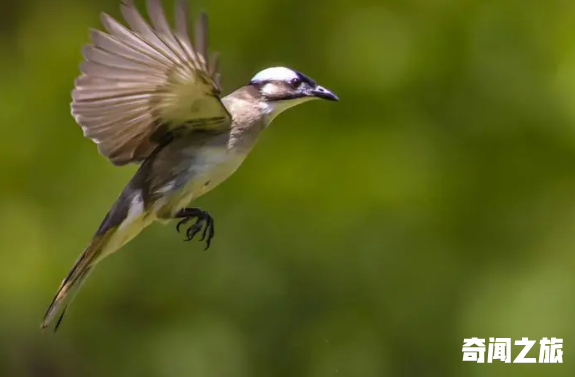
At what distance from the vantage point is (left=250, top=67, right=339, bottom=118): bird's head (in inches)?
177

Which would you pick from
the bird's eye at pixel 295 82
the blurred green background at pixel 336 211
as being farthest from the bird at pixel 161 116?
the blurred green background at pixel 336 211

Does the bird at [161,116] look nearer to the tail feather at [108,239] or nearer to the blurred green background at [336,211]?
the tail feather at [108,239]

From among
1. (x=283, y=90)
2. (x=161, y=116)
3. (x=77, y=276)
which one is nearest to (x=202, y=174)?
(x=161, y=116)

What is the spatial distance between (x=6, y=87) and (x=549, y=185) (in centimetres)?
296

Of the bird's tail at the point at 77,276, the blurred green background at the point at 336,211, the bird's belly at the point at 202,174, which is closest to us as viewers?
the bird's belly at the point at 202,174

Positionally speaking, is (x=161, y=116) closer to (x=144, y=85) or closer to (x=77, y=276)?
(x=144, y=85)

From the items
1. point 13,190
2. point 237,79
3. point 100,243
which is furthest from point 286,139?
point 100,243

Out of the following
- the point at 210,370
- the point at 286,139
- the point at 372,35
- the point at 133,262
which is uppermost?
the point at 372,35

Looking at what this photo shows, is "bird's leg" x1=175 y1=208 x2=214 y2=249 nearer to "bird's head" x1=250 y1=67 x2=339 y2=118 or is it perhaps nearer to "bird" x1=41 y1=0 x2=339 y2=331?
"bird" x1=41 y1=0 x2=339 y2=331

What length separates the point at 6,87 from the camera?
781 cm

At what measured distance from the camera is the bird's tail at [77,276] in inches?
175

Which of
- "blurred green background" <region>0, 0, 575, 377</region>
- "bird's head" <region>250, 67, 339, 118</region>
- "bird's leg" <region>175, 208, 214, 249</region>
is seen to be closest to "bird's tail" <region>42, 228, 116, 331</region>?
"bird's leg" <region>175, 208, 214, 249</region>

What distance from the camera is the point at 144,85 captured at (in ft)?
14.2

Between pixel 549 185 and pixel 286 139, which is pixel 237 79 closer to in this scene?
pixel 286 139
